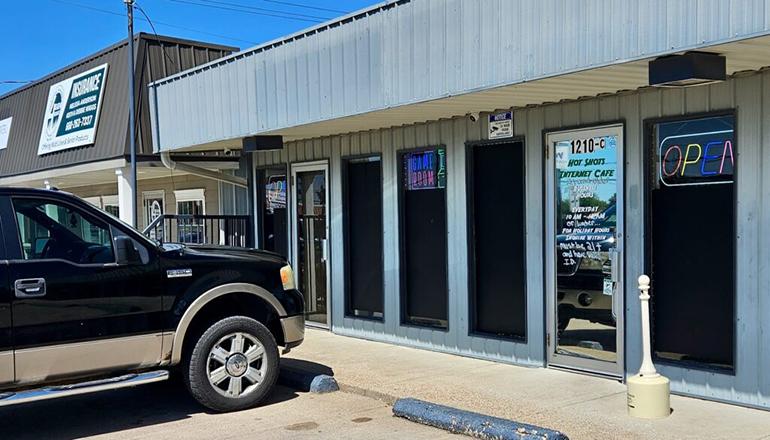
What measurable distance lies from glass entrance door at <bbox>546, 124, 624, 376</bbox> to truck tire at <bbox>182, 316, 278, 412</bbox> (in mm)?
2906

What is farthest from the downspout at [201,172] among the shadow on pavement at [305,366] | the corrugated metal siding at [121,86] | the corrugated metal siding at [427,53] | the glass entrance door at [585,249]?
the glass entrance door at [585,249]

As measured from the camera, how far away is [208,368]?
6730mm

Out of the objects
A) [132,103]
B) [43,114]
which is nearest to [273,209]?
[132,103]

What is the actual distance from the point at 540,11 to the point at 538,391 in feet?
11.0

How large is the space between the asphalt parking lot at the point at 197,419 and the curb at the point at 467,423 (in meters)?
0.08

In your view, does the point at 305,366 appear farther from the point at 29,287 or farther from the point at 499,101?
the point at 499,101

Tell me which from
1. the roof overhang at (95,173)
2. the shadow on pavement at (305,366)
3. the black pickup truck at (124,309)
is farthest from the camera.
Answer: the roof overhang at (95,173)

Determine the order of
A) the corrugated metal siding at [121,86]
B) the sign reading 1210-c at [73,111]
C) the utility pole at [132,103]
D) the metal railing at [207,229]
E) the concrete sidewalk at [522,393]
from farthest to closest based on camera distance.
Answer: the sign reading 1210-c at [73,111]
the corrugated metal siding at [121,86]
the utility pole at [132,103]
the metal railing at [207,229]
the concrete sidewalk at [522,393]

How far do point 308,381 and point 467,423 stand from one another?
223 cm

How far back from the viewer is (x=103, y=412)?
711 centimetres

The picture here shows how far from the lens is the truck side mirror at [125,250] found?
20.6 ft

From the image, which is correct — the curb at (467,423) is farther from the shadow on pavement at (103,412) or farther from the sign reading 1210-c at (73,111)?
the sign reading 1210-c at (73,111)

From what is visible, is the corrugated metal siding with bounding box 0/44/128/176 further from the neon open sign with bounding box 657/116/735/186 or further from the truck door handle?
the neon open sign with bounding box 657/116/735/186

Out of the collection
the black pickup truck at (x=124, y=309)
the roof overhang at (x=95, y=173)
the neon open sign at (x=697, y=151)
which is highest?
the roof overhang at (x=95, y=173)
